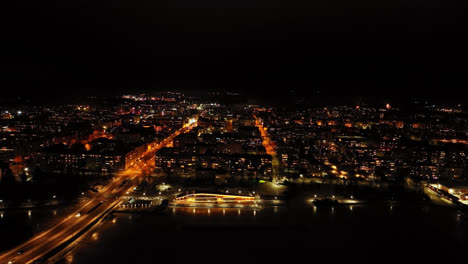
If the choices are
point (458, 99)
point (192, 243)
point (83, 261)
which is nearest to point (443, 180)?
point (192, 243)

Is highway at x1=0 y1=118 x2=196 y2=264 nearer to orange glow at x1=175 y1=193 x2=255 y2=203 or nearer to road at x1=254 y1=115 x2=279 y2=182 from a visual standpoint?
orange glow at x1=175 y1=193 x2=255 y2=203

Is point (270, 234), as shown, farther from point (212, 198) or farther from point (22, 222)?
point (22, 222)

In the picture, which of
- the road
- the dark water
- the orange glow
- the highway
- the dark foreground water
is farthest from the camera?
the road

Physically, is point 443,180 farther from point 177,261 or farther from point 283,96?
point 283,96

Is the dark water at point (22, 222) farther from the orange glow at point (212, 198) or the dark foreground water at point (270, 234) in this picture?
the orange glow at point (212, 198)

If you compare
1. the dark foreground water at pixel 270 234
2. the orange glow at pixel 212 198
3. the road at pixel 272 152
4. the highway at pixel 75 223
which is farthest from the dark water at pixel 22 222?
the road at pixel 272 152

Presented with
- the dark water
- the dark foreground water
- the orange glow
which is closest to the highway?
the dark water
